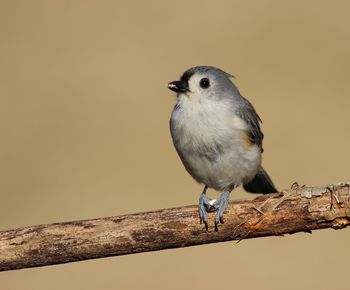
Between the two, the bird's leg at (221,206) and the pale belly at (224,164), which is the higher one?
the pale belly at (224,164)

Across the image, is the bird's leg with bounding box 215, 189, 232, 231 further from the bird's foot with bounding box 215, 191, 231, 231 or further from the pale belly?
the pale belly

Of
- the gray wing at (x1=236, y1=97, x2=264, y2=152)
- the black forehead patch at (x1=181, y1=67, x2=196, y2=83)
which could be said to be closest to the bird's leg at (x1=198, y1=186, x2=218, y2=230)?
the gray wing at (x1=236, y1=97, x2=264, y2=152)

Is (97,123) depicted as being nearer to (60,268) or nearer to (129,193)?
(129,193)

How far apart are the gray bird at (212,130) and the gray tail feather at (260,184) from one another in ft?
2.03

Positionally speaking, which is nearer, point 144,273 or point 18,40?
point 144,273

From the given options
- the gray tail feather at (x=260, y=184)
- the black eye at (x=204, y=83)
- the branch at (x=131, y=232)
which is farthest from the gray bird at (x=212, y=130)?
the branch at (x=131, y=232)

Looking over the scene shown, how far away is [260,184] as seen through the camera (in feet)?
24.2

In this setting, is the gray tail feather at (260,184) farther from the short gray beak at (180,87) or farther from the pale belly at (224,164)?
the short gray beak at (180,87)

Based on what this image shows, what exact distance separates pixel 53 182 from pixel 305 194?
7246 millimetres

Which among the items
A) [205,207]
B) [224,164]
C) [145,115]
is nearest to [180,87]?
[224,164]

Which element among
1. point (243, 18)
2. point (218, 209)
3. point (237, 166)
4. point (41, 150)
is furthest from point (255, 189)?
point (243, 18)

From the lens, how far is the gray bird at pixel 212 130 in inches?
251

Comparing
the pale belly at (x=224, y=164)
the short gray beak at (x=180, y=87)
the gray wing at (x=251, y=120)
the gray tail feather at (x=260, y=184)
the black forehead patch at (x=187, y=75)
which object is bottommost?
the gray tail feather at (x=260, y=184)

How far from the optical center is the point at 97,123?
44.8 feet
